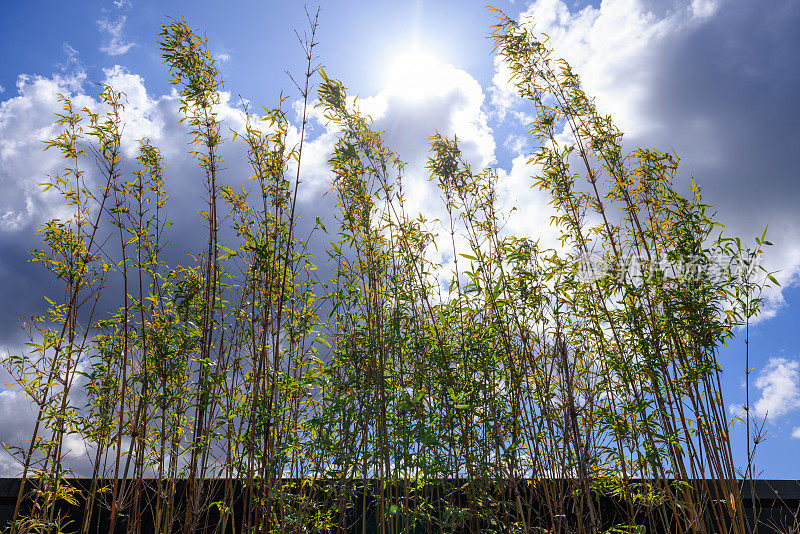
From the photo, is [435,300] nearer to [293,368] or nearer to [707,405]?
[293,368]

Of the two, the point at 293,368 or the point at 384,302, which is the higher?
the point at 384,302

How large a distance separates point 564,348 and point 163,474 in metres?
2.64

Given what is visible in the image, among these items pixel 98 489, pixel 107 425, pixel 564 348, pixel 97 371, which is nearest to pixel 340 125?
pixel 564 348

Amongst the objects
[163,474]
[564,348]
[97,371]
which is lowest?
Result: [163,474]

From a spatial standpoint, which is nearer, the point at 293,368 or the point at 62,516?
the point at 293,368

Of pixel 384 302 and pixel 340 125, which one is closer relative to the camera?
pixel 384 302

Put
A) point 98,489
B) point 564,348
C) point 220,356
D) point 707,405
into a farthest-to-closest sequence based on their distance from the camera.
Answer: point 98,489
point 220,356
point 707,405
point 564,348

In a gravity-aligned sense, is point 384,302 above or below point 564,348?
above

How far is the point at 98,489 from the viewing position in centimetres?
368

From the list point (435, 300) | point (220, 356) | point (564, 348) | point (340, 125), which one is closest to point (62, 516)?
point (220, 356)

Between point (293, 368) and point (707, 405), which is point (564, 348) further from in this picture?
point (293, 368)

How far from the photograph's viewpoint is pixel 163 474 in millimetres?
3180

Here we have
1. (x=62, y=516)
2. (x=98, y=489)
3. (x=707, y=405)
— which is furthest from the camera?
(x=62, y=516)

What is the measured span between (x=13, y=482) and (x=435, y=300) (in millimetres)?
3561
